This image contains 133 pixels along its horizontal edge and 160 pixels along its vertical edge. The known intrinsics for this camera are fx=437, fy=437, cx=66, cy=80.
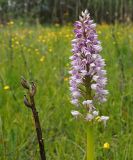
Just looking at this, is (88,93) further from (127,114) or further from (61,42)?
(61,42)

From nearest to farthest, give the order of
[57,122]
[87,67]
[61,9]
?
[87,67] → [57,122] → [61,9]

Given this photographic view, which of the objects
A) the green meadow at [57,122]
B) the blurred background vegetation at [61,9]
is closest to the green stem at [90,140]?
the green meadow at [57,122]

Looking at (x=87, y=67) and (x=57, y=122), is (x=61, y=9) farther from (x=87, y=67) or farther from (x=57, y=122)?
(x=87, y=67)

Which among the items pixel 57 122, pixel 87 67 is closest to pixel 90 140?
pixel 87 67

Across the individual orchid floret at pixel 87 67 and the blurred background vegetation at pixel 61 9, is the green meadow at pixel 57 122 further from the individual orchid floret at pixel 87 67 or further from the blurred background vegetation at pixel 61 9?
the blurred background vegetation at pixel 61 9

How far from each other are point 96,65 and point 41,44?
16.3 ft

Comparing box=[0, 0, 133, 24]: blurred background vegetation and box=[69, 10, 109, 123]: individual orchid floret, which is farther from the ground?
box=[69, 10, 109, 123]: individual orchid floret

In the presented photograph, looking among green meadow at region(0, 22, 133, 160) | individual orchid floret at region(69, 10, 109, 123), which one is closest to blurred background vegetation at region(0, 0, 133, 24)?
green meadow at region(0, 22, 133, 160)

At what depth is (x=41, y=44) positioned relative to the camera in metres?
6.36

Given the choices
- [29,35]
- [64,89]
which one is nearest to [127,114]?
[64,89]

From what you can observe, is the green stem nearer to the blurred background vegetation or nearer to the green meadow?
the green meadow

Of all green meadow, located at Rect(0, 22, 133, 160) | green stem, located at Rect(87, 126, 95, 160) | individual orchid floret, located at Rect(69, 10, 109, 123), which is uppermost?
individual orchid floret, located at Rect(69, 10, 109, 123)

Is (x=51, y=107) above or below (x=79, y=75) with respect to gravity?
below

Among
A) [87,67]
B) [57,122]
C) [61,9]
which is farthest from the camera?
[61,9]
